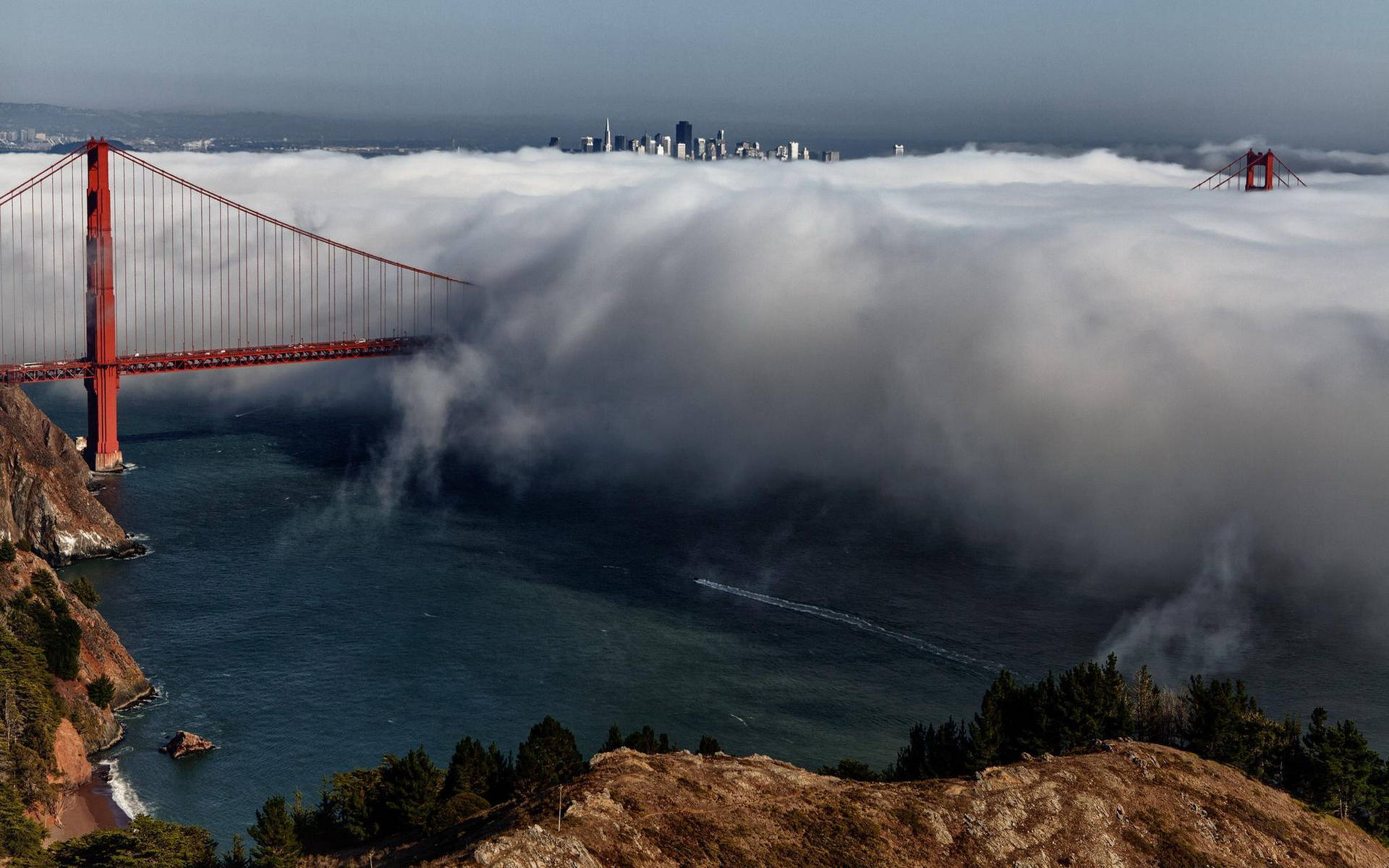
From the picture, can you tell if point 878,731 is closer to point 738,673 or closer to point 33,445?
point 738,673

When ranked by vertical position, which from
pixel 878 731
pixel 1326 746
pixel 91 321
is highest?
pixel 91 321

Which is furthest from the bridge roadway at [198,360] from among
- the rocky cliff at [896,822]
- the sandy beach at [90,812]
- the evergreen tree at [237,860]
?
the rocky cliff at [896,822]

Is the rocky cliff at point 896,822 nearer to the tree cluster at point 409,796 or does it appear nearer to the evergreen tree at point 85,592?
the tree cluster at point 409,796

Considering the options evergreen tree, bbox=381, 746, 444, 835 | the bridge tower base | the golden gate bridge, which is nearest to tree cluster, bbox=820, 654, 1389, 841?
evergreen tree, bbox=381, 746, 444, 835

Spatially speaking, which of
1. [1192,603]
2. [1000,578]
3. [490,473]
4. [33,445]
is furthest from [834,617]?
[33,445]

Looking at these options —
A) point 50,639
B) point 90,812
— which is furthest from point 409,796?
point 50,639

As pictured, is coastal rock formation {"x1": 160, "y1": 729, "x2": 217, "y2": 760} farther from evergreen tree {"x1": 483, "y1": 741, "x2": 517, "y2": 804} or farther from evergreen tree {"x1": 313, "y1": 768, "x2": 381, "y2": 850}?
evergreen tree {"x1": 483, "y1": 741, "x2": 517, "y2": 804}
